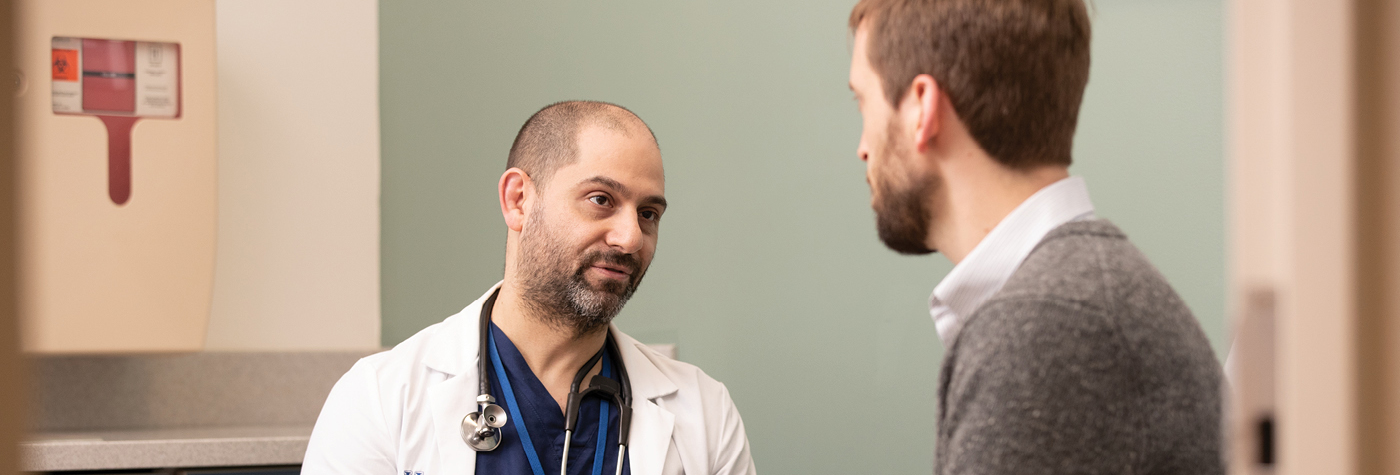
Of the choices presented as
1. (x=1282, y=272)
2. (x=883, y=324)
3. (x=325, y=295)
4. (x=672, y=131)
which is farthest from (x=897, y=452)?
(x=1282, y=272)

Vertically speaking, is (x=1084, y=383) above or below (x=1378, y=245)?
below

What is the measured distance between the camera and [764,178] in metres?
2.14

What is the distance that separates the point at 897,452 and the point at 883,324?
0.26m

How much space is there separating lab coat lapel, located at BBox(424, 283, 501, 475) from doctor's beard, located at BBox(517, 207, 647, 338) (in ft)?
0.38

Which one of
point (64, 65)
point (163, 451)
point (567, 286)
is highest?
point (64, 65)

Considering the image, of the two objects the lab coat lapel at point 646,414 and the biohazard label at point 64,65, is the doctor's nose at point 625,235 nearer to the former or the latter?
the lab coat lapel at point 646,414

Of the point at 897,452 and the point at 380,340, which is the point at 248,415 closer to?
the point at 380,340

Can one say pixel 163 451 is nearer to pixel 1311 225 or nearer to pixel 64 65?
pixel 64 65

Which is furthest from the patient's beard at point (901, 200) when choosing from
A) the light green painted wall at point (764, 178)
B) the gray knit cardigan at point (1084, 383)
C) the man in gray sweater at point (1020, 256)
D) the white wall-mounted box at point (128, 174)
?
the white wall-mounted box at point (128, 174)

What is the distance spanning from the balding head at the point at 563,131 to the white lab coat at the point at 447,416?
28cm

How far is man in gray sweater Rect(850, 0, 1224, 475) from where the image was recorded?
0.76m

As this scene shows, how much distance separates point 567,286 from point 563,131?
0.95 ft

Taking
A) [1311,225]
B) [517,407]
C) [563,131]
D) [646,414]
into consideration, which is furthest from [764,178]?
[1311,225]

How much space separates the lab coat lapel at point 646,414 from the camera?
1.60m
